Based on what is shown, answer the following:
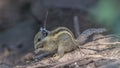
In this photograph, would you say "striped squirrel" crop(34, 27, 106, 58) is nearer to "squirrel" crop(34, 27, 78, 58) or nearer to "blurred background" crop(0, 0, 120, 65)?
"squirrel" crop(34, 27, 78, 58)

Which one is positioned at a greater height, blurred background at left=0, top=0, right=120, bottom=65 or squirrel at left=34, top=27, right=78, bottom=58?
blurred background at left=0, top=0, right=120, bottom=65

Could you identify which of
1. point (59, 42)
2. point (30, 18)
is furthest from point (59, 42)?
point (30, 18)

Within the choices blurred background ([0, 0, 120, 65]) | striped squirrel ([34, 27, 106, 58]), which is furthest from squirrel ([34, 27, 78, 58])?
blurred background ([0, 0, 120, 65])

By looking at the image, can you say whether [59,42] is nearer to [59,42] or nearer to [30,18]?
[59,42]

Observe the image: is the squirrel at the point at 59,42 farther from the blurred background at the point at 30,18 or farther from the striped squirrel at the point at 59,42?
the blurred background at the point at 30,18

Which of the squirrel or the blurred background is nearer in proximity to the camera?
the squirrel

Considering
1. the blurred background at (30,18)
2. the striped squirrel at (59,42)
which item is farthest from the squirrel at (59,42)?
the blurred background at (30,18)
